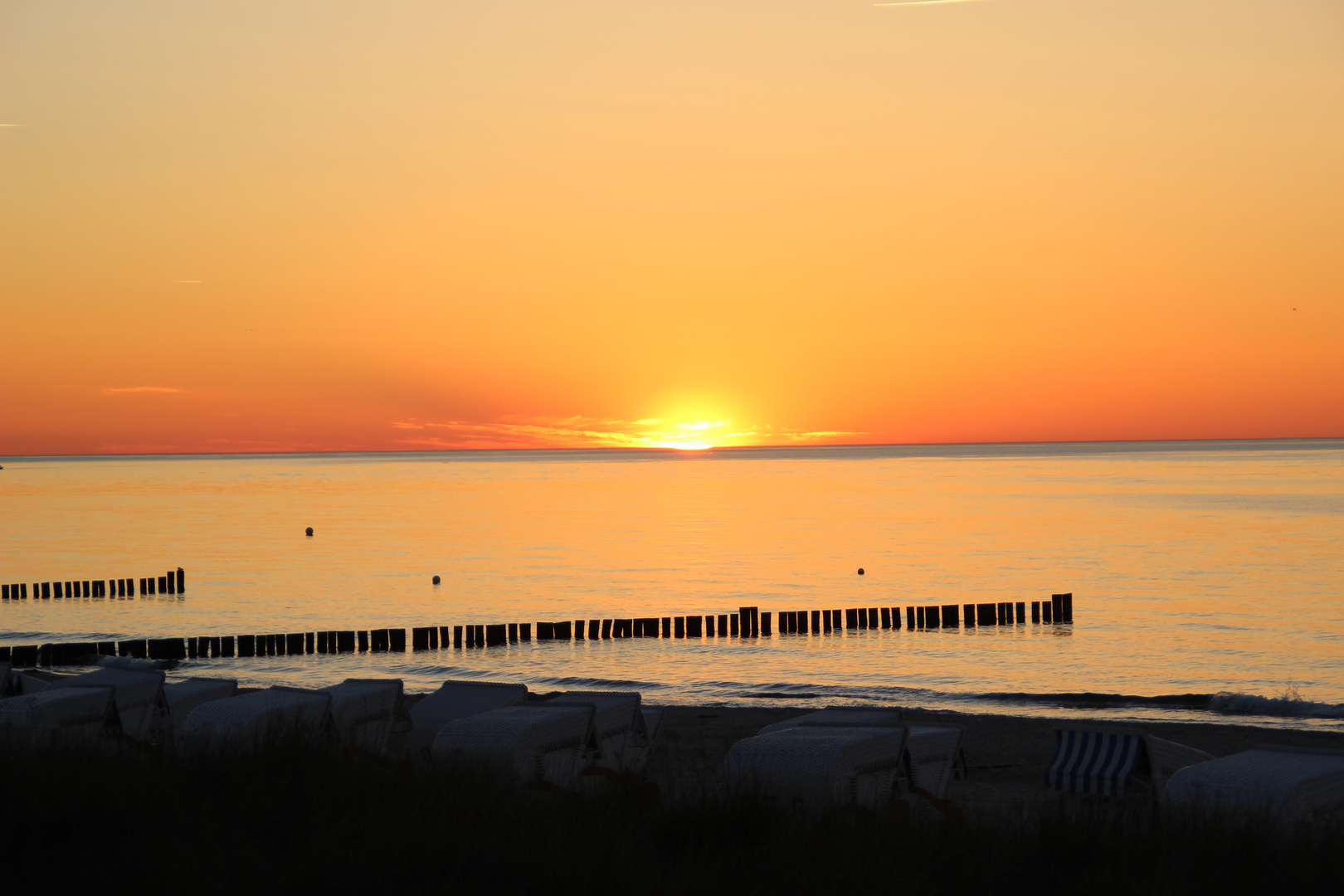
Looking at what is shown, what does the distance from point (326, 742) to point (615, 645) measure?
20.7m

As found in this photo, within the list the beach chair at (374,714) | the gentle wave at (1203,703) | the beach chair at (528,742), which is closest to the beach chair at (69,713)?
the beach chair at (374,714)

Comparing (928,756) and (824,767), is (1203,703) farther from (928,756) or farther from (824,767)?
(824,767)

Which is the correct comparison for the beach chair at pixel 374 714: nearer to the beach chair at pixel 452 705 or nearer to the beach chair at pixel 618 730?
the beach chair at pixel 452 705

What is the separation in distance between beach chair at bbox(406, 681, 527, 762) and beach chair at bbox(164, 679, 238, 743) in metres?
2.43

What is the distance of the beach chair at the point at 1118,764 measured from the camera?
1105 centimetres

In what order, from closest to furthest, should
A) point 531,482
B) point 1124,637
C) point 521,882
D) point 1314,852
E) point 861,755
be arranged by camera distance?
point 521,882 < point 1314,852 < point 861,755 < point 1124,637 < point 531,482

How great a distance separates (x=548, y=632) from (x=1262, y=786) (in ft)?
76.4

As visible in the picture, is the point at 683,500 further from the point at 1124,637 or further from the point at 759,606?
the point at 1124,637

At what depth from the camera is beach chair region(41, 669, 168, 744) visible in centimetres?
1265

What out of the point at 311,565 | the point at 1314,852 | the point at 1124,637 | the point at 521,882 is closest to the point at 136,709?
the point at 521,882

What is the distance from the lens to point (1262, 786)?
8.70 m

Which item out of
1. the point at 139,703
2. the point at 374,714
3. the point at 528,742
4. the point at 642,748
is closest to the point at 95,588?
the point at 139,703

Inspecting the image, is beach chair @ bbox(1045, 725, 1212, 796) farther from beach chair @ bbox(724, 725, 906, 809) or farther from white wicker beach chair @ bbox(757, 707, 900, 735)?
beach chair @ bbox(724, 725, 906, 809)

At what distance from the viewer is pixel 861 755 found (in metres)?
9.50
